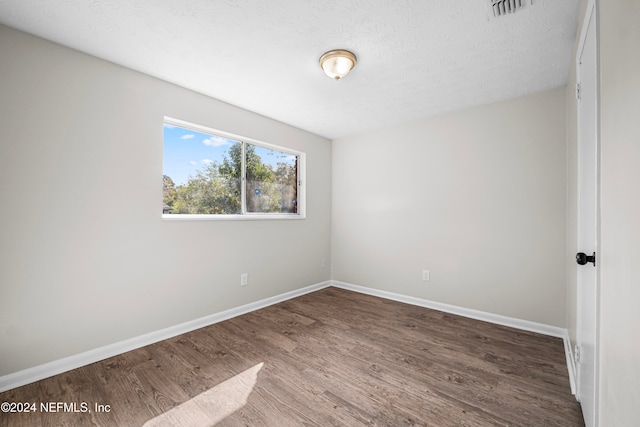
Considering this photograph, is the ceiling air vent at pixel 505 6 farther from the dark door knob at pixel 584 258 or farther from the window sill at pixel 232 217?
the window sill at pixel 232 217

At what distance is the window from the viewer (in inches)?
107

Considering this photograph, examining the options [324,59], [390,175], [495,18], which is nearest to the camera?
[495,18]

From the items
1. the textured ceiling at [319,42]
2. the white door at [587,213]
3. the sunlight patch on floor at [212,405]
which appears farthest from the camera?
the textured ceiling at [319,42]

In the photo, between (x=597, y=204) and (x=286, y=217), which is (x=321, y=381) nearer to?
(x=597, y=204)

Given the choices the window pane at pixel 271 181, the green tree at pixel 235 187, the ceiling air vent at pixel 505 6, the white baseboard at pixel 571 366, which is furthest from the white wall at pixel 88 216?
the white baseboard at pixel 571 366

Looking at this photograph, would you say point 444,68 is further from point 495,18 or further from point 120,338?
point 120,338

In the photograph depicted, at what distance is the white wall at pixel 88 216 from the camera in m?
1.81

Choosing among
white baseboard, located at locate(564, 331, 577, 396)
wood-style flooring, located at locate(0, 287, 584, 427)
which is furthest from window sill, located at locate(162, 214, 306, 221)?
white baseboard, located at locate(564, 331, 577, 396)

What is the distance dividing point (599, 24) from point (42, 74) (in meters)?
3.30

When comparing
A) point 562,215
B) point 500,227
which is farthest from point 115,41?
point 562,215

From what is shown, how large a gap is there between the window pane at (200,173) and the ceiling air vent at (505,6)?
267 cm

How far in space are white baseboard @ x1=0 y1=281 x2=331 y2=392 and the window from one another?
42.7 inches

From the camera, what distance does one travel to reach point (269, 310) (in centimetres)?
325

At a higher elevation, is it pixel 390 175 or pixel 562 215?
pixel 390 175
